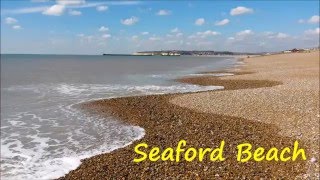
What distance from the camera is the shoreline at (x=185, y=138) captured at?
12.1 meters

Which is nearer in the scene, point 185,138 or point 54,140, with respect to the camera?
point 185,138

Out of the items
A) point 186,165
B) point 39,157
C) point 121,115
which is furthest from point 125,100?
point 186,165

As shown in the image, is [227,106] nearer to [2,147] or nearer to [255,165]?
[255,165]

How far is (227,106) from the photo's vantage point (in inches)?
914

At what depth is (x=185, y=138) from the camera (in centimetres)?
1647

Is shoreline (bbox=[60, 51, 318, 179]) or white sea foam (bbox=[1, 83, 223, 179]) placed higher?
shoreline (bbox=[60, 51, 318, 179])

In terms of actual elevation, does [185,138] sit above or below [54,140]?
above

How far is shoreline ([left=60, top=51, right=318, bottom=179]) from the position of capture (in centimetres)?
1214

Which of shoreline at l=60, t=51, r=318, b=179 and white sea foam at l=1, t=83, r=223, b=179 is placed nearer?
shoreline at l=60, t=51, r=318, b=179

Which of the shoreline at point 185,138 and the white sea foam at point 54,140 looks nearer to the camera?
the shoreline at point 185,138

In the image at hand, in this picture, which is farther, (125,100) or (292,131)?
(125,100)

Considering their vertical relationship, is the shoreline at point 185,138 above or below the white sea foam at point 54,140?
above

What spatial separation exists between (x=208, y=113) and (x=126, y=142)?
646 centimetres

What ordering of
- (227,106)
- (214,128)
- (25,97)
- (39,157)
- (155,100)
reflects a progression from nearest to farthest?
1. (39,157)
2. (214,128)
3. (227,106)
4. (155,100)
5. (25,97)
